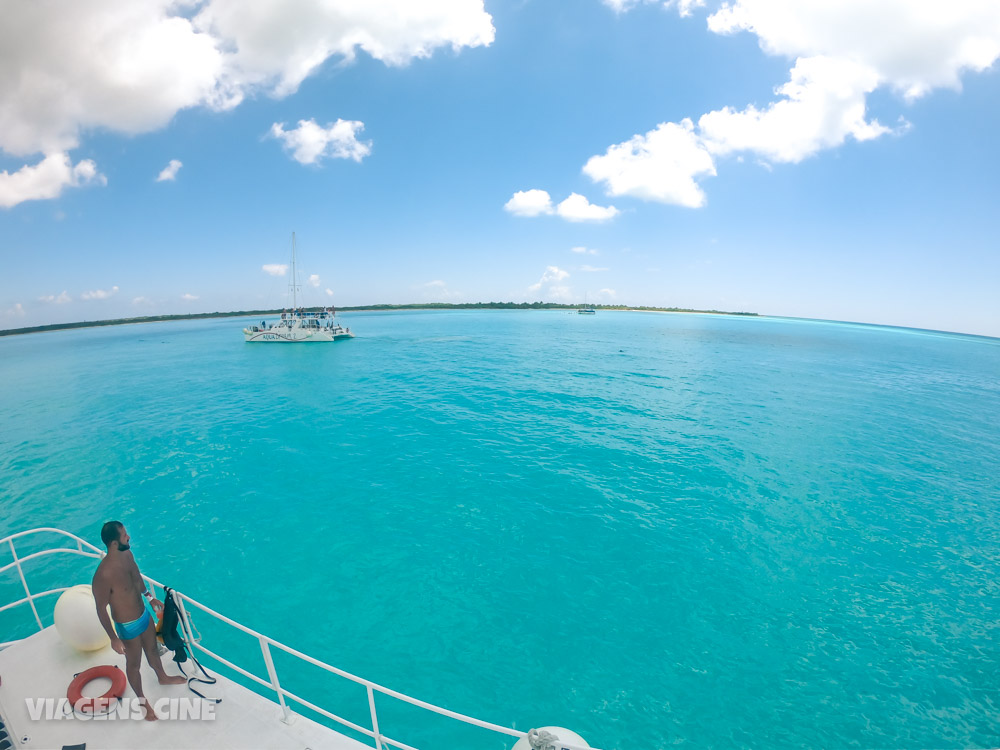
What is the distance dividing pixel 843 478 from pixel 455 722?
23.4 m

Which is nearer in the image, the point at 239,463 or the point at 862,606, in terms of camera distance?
the point at 862,606

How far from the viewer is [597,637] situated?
10.6m

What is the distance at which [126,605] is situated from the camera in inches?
220

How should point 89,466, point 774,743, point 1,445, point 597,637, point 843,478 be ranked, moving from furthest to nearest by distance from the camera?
1. point 1,445
2. point 89,466
3. point 843,478
4. point 597,637
5. point 774,743

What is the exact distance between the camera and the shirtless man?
542cm

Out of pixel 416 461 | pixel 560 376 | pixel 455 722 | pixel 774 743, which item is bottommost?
pixel 455 722

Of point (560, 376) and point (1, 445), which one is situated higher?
point (560, 376)

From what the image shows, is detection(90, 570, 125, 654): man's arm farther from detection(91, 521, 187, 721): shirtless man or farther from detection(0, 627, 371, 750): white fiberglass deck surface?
detection(0, 627, 371, 750): white fiberglass deck surface

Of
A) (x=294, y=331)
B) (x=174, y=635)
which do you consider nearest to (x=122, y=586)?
(x=174, y=635)

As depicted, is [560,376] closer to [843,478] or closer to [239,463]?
[843,478]

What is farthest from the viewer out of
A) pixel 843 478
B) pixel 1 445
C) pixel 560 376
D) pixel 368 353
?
pixel 368 353

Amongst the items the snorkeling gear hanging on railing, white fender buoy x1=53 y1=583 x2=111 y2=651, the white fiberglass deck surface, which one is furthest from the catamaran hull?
the snorkeling gear hanging on railing

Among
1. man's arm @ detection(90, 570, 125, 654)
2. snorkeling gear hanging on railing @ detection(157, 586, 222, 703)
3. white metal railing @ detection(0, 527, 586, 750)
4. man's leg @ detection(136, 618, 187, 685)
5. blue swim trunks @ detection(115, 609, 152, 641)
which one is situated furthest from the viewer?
snorkeling gear hanging on railing @ detection(157, 586, 222, 703)

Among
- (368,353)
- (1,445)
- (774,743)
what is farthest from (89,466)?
(368,353)
